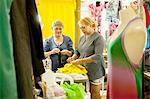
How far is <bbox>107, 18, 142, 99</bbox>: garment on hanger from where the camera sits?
1.48 m

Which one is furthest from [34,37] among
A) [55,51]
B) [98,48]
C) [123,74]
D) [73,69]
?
[55,51]

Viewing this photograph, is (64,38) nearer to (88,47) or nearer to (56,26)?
(56,26)

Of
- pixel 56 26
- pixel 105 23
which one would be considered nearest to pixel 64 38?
pixel 56 26

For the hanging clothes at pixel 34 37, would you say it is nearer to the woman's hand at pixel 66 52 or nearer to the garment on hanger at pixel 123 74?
the garment on hanger at pixel 123 74

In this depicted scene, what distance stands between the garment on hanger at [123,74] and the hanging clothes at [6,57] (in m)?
0.80

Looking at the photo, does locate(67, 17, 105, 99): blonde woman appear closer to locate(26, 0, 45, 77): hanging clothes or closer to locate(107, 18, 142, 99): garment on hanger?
locate(107, 18, 142, 99): garment on hanger

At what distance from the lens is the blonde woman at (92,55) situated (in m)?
2.90

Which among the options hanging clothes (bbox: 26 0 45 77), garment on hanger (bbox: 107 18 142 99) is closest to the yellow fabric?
garment on hanger (bbox: 107 18 142 99)

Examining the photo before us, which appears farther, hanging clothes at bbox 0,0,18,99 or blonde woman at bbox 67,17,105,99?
blonde woman at bbox 67,17,105,99

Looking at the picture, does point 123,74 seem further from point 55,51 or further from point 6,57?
point 55,51

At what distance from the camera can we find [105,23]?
4207 millimetres

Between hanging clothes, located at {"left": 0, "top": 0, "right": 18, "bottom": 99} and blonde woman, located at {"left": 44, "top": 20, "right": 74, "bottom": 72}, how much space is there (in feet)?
7.93

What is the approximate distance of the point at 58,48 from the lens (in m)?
3.33

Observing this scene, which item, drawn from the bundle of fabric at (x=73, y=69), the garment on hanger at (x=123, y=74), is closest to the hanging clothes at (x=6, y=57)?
the garment on hanger at (x=123, y=74)
